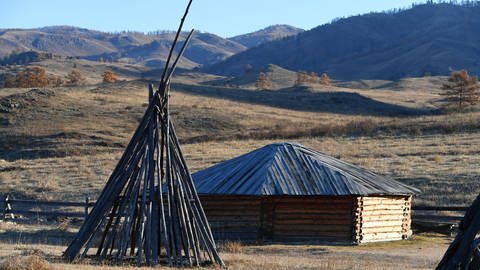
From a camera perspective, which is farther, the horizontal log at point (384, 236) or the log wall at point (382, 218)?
the horizontal log at point (384, 236)

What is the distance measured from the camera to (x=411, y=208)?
98.5 feet

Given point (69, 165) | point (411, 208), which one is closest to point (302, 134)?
point (69, 165)

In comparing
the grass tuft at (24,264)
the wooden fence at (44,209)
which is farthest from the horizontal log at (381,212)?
the grass tuft at (24,264)

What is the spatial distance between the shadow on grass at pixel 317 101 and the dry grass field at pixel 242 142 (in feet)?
0.41

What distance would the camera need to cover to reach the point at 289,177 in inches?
1034

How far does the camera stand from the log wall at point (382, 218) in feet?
86.5

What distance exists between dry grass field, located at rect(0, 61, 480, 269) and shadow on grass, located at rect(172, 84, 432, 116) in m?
0.12

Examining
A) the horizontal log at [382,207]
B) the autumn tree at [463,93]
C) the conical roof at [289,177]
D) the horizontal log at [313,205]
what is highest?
the autumn tree at [463,93]

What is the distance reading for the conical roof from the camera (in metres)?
25.6

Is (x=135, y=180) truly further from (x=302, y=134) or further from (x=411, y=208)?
(x=302, y=134)

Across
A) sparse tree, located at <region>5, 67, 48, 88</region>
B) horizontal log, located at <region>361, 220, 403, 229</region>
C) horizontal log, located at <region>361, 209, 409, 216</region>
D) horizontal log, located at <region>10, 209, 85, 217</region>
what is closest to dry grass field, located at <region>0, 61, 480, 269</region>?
horizontal log, located at <region>10, 209, 85, 217</region>

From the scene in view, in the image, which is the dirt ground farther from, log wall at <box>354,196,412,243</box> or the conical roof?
the conical roof

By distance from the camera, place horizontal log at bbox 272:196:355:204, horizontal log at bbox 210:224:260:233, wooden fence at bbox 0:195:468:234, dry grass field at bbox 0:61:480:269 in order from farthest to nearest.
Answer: wooden fence at bbox 0:195:468:234, horizontal log at bbox 210:224:260:233, horizontal log at bbox 272:196:355:204, dry grass field at bbox 0:61:480:269

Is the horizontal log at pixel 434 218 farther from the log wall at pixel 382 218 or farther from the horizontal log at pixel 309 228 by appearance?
the horizontal log at pixel 309 228
